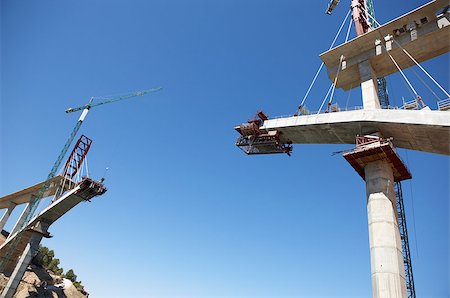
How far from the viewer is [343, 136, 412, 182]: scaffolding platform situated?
26.2m

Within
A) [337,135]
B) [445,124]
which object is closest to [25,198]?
[337,135]

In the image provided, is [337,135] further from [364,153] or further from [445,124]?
[445,124]

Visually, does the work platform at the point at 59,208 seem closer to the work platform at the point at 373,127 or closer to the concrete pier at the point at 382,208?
the work platform at the point at 373,127

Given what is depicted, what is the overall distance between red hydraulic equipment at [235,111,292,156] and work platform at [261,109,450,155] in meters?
0.63

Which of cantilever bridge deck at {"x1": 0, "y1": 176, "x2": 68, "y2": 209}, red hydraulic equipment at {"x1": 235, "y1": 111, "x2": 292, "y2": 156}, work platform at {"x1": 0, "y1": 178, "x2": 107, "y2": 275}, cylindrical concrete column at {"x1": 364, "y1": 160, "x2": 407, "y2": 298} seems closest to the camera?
cylindrical concrete column at {"x1": 364, "y1": 160, "x2": 407, "y2": 298}

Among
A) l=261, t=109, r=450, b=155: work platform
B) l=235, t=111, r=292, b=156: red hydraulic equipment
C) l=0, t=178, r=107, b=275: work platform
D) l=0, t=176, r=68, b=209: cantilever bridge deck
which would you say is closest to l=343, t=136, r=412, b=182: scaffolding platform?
l=261, t=109, r=450, b=155: work platform

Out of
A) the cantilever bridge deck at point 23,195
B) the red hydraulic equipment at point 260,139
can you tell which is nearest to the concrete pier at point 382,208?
the red hydraulic equipment at point 260,139

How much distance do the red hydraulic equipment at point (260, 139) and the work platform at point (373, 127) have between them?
630 millimetres

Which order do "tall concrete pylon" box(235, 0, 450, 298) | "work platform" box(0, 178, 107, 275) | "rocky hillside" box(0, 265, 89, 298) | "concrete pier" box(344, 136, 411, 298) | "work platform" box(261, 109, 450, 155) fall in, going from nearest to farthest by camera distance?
"concrete pier" box(344, 136, 411, 298) → "tall concrete pylon" box(235, 0, 450, 298) → "work platform" box(261, 109, 450, 155) → "work platform" box(0, 178, 107, 275) → "rocky hillside" box(0, 265, 89, 298)

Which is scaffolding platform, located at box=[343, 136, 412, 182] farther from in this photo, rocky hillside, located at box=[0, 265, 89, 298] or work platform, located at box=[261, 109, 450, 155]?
rocky hillside, located at box=[0, 265, 89, 298]

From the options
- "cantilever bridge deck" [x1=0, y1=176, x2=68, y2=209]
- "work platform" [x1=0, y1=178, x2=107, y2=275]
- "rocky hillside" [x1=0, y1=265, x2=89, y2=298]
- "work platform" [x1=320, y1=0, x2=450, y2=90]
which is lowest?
"rocky hillside" [x1=0, y1=265, x2=89, y2=298]

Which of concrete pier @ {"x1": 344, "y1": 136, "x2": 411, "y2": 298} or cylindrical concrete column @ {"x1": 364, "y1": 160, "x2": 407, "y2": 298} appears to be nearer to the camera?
cylindrical concrete column @ {"x1": 364, "y1": 160, "x2": 407, "y2": 298}

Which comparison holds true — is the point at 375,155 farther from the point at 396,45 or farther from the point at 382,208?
the point at 396,45

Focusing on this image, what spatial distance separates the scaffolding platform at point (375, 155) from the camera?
85.9ft
